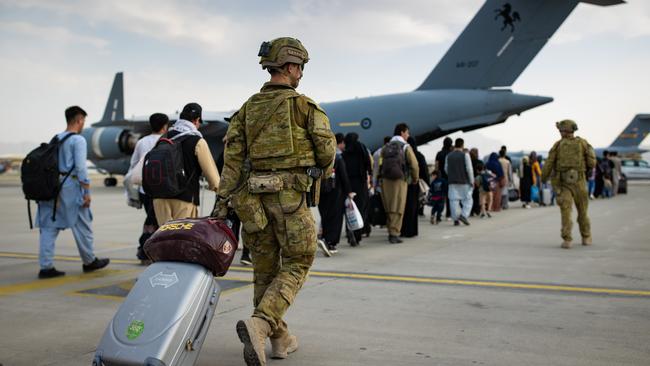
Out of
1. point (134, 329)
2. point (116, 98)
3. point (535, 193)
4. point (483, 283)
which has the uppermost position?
point (116, 98)

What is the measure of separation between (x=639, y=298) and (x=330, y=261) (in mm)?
3512

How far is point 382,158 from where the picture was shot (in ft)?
30.3

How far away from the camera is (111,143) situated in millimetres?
24016

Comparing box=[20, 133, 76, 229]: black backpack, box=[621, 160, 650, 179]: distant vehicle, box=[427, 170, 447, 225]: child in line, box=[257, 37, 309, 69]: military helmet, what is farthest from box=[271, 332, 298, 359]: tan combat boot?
box=[621, 160, 650, 179]: distant vehicle

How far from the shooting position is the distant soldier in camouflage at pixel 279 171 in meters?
3.33

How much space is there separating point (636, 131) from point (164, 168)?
1820 inches

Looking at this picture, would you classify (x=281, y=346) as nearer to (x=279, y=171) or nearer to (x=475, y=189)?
(x=279, y=171)

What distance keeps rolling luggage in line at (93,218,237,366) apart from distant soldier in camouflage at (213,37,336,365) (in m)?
0.30

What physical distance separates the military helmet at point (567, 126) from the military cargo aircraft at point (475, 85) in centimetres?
867

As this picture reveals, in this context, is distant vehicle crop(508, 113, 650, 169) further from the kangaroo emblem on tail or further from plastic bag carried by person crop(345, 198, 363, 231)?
→ plastic bag carried by person crop(345, 198, 363, 231)

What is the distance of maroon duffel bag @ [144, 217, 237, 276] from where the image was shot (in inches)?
116

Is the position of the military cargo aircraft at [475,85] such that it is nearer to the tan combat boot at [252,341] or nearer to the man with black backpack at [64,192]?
the man with black backpack at [64,192]

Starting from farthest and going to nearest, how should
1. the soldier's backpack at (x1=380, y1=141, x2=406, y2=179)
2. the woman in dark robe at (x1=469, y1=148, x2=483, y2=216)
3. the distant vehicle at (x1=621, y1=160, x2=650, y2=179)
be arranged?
the distant vehicle at (x1=621, y1=160, x2=650, y2=179) < the woman in dark robe at (x1=469, y1=148, x2=483, y2=216) < the soldier's backpack at (x1=380, y1=141, x2=406, y2=179)

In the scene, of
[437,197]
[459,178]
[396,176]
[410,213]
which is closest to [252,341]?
[396,176]
